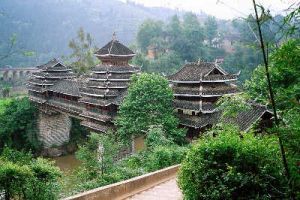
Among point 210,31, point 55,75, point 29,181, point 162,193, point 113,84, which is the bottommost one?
point 162,193

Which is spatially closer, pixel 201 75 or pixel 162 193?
pixel 162 193

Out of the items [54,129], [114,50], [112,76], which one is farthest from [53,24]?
[112,76]

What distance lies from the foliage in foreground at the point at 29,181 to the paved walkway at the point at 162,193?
275cm

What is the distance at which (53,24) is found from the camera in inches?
4592

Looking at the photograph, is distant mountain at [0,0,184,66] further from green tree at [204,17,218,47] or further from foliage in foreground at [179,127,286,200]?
foliage in foreground at [179,127,286,200]

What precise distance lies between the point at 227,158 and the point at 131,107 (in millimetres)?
15510

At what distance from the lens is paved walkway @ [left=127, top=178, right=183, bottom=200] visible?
33.3ft

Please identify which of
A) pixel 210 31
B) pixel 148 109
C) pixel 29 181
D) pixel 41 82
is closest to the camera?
pixel 29 181

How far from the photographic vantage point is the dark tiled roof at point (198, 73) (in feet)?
74.8

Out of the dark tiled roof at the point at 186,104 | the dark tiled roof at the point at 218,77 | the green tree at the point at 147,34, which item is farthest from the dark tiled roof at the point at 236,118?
the green tree at the point at 147,34

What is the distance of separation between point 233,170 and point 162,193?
4112 millimetres

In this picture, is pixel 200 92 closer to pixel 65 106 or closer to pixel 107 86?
pixel 107 86

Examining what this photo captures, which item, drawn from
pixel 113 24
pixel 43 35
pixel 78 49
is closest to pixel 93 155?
pixel 78 49

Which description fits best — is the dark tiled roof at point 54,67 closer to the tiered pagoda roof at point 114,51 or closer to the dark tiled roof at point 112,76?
the tiered pagoda roof at point 114,51
